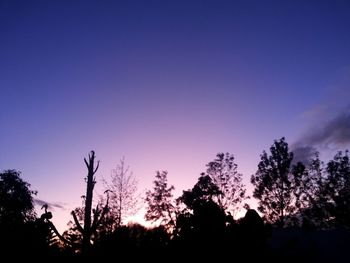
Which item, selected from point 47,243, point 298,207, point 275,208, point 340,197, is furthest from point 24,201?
point 47,243

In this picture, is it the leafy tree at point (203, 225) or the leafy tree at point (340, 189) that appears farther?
the leafy tree at point (340, 189)

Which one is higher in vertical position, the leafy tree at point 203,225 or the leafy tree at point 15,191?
the leafy tree at point 15,191

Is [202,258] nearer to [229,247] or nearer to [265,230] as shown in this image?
[229,247]

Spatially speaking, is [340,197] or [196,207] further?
[340,197]

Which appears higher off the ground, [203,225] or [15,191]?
[15,191]

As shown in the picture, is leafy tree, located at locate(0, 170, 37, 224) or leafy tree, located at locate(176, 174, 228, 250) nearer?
leafy tree, located at locate(176, 174, 228, 250)

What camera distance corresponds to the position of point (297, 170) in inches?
1604

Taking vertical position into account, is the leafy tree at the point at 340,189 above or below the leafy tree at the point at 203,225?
above

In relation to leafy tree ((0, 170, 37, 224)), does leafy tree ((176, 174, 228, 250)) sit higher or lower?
lower

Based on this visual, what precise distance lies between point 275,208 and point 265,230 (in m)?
40.5

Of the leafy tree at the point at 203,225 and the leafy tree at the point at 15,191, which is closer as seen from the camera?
the leafy tree at the point at 203,225

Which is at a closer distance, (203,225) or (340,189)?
(203,225)

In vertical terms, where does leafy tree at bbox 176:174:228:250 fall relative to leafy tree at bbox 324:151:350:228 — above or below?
below

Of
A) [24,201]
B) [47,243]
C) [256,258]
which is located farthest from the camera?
[24,201]
